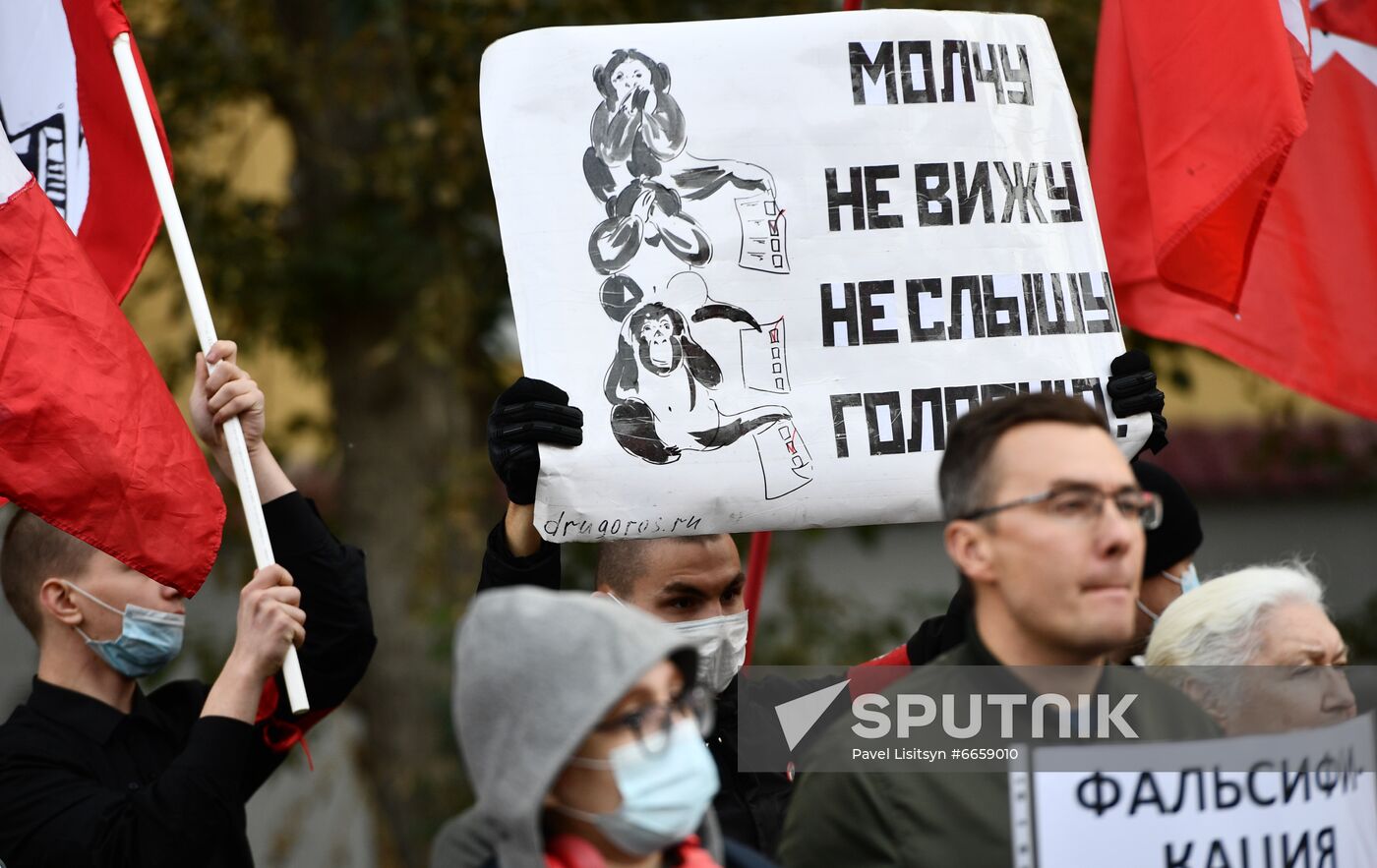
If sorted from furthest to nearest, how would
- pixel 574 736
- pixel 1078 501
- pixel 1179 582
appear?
pixel 1179 582 < pixel 1078 501 < pixel 574 736

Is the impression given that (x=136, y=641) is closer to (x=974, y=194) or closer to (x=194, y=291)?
(x=194, y=291)

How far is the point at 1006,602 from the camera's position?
2.75 metres

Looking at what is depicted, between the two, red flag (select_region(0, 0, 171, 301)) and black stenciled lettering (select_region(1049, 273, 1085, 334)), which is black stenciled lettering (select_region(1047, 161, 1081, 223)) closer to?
black stenciled lettering (select_region(1049, 273, 1085, 334))

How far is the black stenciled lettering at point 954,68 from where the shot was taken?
3.85 meters

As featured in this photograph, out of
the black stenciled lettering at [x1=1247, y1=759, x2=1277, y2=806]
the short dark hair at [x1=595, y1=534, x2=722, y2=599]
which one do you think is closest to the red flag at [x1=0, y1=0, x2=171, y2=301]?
the short dark hair at [x1=595, y1=534, x2=722, y2=599]

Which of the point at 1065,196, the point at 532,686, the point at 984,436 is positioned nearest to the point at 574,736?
the point at 532,686

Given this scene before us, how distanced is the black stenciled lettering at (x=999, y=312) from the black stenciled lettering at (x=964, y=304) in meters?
0.01

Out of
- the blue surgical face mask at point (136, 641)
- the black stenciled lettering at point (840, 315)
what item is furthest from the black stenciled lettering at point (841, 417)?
the blue surgical face mask at point (136, 641)

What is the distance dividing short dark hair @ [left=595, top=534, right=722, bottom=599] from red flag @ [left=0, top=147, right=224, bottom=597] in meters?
0.89

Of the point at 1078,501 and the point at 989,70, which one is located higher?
the point at 989,70

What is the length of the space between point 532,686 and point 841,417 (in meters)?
1.42

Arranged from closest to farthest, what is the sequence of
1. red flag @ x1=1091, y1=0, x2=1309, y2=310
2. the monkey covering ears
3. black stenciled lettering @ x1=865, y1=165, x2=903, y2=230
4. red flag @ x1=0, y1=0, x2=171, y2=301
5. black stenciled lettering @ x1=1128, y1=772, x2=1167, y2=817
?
black stenciled lettering @ x1=1128, y1=772, x2=1167, y2=817, the monkey covering ears, black stenciled lettering @ x1=865, y1=165, x2=903, y2=230, red flag @ x1=1091, y1=0, x2=1309, y2=310, red flag @ x1=0, y1=0, x2=171, y2=301

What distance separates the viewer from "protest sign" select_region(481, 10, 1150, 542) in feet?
11.8

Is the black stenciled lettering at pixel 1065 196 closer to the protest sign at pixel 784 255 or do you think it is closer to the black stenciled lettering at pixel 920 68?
the protest sign at pixel 784 255
